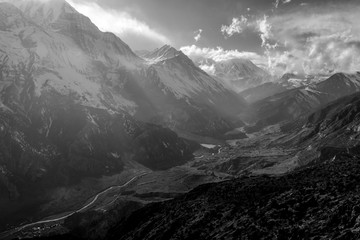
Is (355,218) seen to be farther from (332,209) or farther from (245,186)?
(245,186)

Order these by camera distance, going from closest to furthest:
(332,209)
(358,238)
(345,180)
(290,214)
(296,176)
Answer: (358,238) < (332,209) < (290,214) < (345,180) < (296,176)

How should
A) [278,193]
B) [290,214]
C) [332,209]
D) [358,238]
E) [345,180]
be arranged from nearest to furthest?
[358,238]
[332,209]
[290,214]
[345,180]
[278,193]

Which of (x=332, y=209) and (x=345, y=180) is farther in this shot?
(x=345, y=180)

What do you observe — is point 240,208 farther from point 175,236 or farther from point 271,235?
point 271,235

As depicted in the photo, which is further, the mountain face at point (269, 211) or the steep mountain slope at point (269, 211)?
the mountain face at point (269, 211)

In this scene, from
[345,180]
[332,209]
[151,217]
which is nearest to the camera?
[332,209]

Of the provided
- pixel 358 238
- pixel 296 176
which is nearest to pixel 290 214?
pixel 358 238

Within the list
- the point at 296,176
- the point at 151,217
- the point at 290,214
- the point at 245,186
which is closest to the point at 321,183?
the point at 290,214

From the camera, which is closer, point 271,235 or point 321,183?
point 271,235

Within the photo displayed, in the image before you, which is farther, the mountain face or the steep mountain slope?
the mountain face
